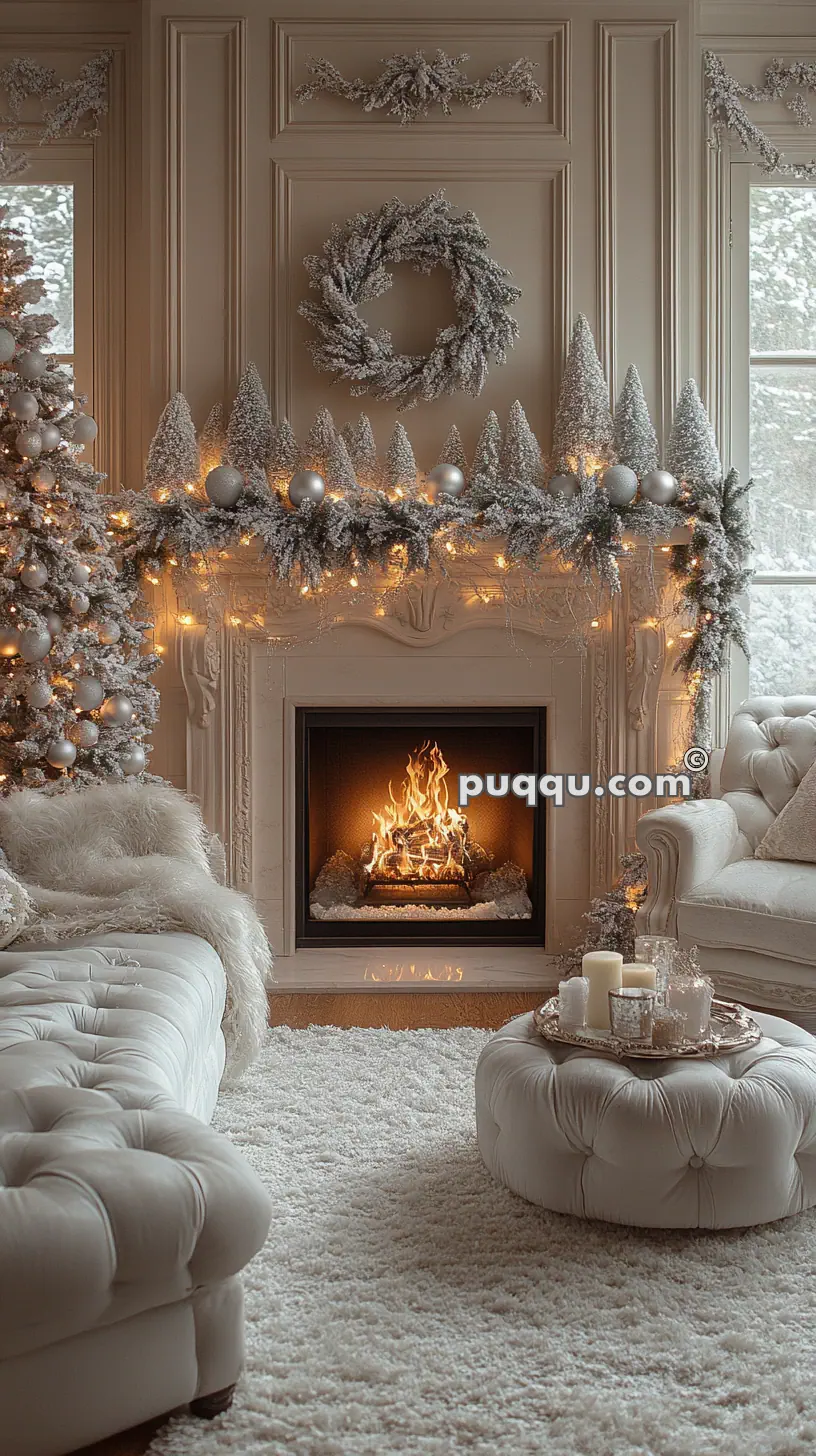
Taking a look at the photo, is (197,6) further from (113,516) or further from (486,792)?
(486,792)

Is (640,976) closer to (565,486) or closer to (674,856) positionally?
(674,856)

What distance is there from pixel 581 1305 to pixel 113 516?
2.98 m

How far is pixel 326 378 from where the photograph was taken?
4.14m

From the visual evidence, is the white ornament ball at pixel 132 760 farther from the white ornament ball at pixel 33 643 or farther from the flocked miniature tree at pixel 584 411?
the flocked miniature tree at pixel 584 411

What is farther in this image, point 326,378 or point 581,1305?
point 326,378

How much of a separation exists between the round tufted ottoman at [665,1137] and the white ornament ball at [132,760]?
6.36ft

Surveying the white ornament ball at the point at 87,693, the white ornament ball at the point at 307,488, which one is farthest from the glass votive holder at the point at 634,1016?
the white ornament ball at the point at 307,488

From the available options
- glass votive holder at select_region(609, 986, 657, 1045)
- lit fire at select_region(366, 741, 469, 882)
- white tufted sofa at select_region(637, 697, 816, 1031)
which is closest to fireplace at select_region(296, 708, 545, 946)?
lit fire at select_region(366, 741, 469, 882)

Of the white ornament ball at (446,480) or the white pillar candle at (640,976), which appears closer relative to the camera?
the white pillar candle at (640,976)

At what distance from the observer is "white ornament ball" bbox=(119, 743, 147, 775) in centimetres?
370

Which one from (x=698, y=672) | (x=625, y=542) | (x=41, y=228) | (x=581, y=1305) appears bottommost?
(x=581, y=1305)

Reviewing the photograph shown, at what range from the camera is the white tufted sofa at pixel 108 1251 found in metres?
1.38

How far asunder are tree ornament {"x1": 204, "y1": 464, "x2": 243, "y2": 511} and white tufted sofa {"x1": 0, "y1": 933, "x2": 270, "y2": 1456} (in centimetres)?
246

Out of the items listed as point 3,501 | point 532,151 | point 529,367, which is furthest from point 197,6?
point 3,501
